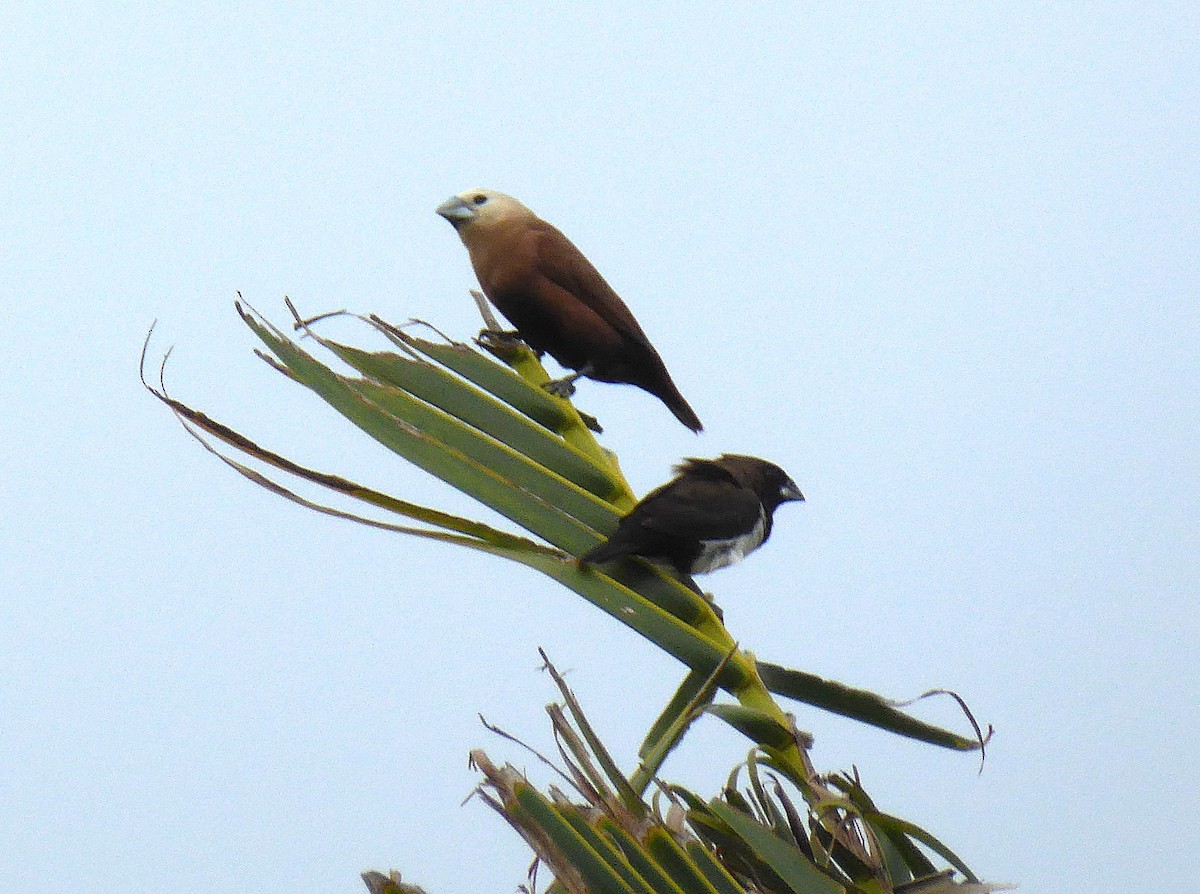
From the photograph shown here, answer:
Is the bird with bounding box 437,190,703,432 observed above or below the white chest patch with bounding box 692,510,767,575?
above

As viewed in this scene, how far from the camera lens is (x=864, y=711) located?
169 centimetres

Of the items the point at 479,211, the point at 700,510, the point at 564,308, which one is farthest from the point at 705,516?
the point at 479,211

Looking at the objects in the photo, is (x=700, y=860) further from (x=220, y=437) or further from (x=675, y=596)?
(x=220, y=437)

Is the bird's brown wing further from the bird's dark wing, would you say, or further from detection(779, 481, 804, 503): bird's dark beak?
the bird's dark wing

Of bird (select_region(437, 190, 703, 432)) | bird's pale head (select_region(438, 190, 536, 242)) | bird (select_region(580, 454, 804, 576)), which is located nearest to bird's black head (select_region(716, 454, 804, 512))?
bird (select_region(580, 454, 804, 576))

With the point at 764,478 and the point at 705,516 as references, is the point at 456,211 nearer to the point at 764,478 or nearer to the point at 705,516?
the point at 764,478

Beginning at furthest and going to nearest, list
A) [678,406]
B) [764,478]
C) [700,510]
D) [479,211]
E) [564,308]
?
[479,211], [678,406], [564,308], [764,478], [700,510]

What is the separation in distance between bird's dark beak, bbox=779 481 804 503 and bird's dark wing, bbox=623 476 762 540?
15.8 inches

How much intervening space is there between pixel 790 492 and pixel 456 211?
4.92ft

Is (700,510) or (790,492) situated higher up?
(790,492)

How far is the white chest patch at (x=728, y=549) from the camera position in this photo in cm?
251

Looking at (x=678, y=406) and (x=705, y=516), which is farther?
(x=678, y=406)

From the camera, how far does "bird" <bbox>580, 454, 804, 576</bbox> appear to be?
1.85 metres

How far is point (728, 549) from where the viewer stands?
8.71ft
